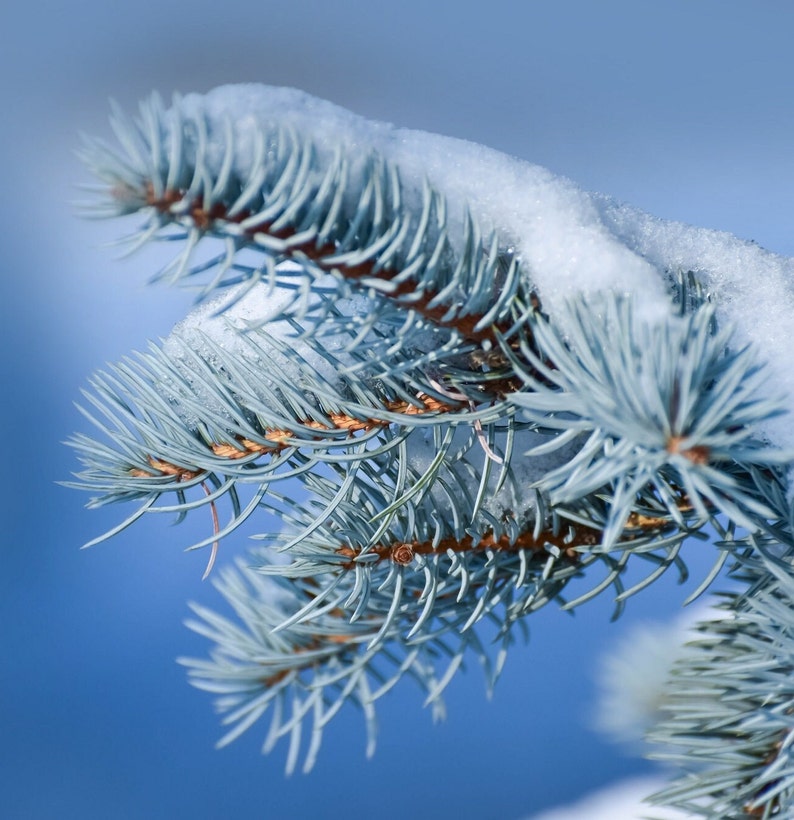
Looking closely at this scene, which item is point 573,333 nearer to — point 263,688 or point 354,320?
point 354,320

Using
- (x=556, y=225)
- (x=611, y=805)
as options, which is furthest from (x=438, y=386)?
(x=611, y=805)

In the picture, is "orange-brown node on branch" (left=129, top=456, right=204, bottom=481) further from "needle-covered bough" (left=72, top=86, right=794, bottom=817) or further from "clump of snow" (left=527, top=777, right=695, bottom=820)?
"clump of snow" (left=527, top=777, right=695, bottom=820)

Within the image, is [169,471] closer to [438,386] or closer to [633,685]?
[438,386]

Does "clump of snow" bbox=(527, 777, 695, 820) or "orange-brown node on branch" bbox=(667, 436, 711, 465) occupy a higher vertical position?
"orange-brown node on branch" bbox=(667, 436, 711, 465)

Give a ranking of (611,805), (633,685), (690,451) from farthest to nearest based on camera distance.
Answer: (611,805) → (633,685) → (690,451)

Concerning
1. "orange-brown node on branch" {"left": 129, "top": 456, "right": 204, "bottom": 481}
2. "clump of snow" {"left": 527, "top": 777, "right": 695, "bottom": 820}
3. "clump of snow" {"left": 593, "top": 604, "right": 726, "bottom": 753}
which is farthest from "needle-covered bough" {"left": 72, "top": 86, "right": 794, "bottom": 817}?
"clump of snow" {"left": 527, "top": 777, "right": 695, "bottom": 820}

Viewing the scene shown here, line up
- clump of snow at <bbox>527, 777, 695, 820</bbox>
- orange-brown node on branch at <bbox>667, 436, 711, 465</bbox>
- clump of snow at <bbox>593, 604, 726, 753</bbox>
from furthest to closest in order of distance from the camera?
clump of snow at <bbox>527, 777, 695, 820</bbox>
clump of snow at <bbox>593, 604, 726, 753</bbox>
orange-brown node on branch at <bbox>667, 436, 711, 465</bbox>

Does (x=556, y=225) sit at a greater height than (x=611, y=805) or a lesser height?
Result: greater

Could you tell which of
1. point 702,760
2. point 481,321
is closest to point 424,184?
point 481,321
